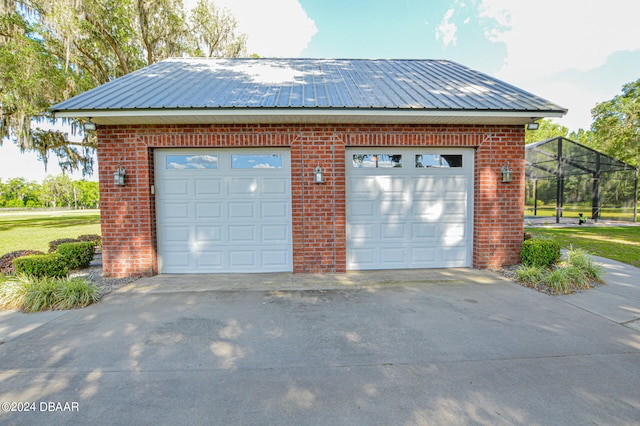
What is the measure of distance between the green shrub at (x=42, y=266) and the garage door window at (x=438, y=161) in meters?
7.08

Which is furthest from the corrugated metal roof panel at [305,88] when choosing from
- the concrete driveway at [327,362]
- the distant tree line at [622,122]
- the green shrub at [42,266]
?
the distant tree line at [622,122]

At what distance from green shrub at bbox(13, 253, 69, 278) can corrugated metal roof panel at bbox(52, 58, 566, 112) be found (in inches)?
105

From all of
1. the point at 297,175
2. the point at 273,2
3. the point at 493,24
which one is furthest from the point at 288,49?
the point at 297,175

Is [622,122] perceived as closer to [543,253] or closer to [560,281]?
[543,253]

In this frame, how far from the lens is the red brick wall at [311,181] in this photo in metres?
5.64

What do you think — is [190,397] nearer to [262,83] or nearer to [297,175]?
[297,175]

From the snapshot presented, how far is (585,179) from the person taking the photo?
47.0ft

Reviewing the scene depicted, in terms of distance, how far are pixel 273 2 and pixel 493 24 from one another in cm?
1016

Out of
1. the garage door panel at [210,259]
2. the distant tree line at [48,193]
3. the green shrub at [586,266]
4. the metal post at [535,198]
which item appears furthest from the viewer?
the distant tree line at [48,193]

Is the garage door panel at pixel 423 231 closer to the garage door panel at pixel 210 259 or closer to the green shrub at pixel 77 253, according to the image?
the garage door panel at pixel 210 259

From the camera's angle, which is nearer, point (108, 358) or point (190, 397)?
point (190, 397)

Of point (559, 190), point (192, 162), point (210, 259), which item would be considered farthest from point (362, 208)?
point (559, 190)

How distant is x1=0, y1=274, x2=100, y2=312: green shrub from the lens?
166 inches

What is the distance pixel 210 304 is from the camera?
14.4 ft
